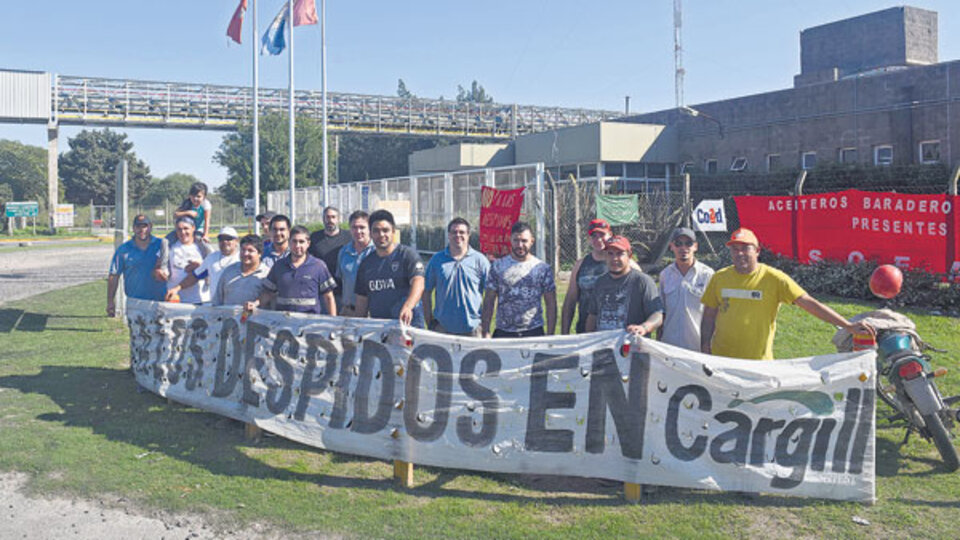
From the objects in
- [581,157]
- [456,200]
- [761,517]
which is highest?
[581,157]

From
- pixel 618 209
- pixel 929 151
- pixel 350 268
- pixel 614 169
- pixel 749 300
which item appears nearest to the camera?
pixel 749 300

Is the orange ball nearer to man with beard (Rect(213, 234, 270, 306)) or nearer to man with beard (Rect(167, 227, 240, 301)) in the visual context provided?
man with beard (Rect(213, 234, 270, 306))

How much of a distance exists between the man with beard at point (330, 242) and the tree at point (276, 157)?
1415 inches

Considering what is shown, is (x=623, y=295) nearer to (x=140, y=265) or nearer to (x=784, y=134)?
(x=140, y=265)

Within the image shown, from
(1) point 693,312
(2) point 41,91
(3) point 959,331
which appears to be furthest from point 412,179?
(2) point 41,91

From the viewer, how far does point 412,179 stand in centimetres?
2320

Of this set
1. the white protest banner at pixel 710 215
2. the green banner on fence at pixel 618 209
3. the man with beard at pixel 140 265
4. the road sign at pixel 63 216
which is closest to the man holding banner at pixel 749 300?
the man with beard at pixel 140 265

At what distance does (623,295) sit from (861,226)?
8686 millimetres

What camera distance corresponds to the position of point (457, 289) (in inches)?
240

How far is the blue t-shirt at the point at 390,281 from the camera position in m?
6.18

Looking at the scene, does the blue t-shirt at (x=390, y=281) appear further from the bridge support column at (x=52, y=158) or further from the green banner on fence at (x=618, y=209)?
the bridge support column at (x=52, y=158)

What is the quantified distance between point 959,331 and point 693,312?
5.76 m

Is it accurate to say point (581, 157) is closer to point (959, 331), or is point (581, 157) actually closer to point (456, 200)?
point (456, 200)

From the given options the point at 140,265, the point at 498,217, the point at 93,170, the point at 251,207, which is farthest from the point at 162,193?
the point at 140,265
